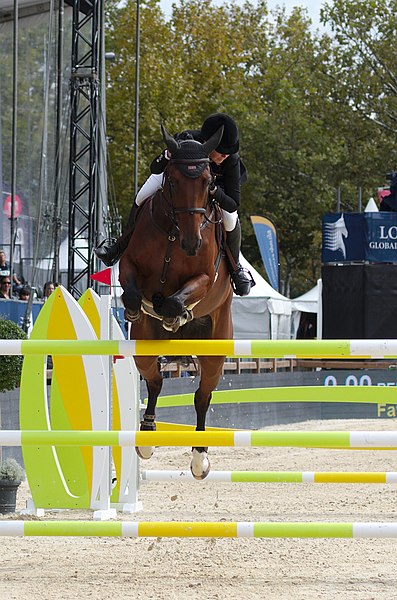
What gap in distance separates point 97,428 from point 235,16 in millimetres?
32372

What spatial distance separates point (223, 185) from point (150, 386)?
136 cm

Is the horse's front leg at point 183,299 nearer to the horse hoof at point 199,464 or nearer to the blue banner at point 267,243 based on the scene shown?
the horse hoof at point 199,464

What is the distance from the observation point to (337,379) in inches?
682

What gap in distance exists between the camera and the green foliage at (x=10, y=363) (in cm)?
823

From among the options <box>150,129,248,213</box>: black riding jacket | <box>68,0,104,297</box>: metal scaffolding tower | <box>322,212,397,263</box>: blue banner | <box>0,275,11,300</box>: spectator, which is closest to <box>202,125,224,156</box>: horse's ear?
<box>150,129,248,213</box>: black riding jacket

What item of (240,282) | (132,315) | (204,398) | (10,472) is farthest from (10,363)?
(132,315)

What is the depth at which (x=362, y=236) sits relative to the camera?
1731 cm

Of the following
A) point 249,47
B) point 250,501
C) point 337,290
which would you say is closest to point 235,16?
point 249,47

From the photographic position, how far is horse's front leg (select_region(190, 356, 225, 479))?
6.46 metres

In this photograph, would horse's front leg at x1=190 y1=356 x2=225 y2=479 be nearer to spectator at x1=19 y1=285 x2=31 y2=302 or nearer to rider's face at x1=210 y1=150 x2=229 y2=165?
rider's face at x1=210 y1=150 x2=229 y2=165

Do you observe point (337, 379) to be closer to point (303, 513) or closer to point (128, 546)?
point (303, 513)

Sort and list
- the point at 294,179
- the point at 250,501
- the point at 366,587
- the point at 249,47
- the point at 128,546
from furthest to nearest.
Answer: the point at 249,47 < the point at 294,179 < the point at 250,501 < the point at 128,546 < the point at 366,587

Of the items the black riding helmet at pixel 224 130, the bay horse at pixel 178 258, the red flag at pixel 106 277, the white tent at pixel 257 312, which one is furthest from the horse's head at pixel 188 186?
the white tent at pixel 257 312

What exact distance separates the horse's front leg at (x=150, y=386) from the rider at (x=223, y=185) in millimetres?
635
